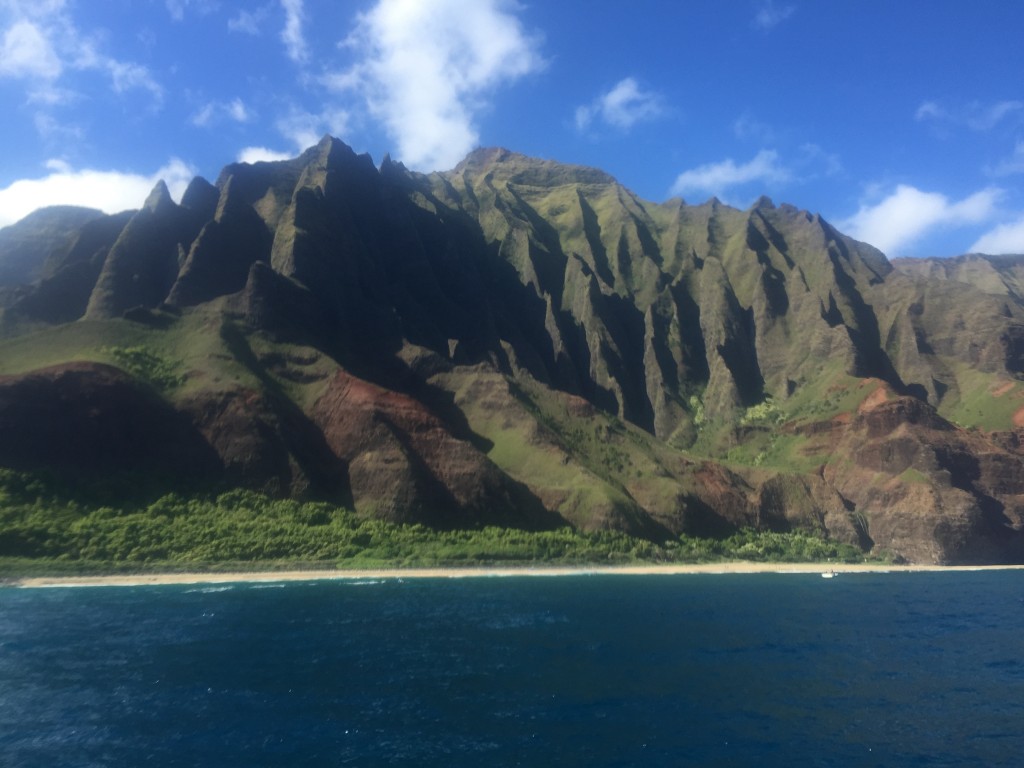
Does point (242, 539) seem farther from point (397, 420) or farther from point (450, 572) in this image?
point (397, 420)

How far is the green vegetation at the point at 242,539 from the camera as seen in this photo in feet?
355

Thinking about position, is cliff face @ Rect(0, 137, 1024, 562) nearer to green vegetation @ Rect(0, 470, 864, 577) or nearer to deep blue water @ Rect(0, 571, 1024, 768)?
green vegetation @ Rect(0, 470, 864, 577)

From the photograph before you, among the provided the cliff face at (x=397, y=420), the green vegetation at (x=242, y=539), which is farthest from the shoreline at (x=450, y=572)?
the cliff face at (x=397, y=420)

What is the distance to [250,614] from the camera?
2908 inches

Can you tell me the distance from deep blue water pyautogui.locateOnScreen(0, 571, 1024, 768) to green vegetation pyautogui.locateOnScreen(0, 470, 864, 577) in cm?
2681

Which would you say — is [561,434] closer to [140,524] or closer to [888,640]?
[140,524]

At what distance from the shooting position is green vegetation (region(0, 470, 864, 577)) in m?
→ 108

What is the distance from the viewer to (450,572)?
11962cm

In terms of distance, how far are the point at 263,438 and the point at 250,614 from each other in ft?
209

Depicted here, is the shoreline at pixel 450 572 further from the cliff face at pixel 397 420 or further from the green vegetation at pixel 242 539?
the cliff face at pixel 397 420

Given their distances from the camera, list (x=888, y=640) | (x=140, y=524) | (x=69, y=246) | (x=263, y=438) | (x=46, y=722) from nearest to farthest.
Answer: (x=46, y=722), (x=888, y=640), (x=140, y=524), (x=263, y=438), (x=69, y=246)

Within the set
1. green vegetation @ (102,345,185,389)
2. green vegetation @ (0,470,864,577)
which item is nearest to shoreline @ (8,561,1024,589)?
green vegetation @ (0,470,864,577)

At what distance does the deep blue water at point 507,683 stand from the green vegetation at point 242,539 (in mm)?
26808

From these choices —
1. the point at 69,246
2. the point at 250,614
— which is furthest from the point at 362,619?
the point at 69,246
